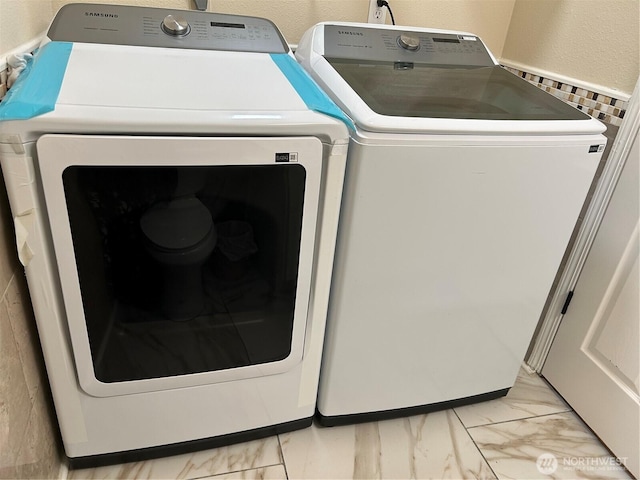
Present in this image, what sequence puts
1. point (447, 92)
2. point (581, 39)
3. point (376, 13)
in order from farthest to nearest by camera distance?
point (376, 13), point (581, 39), point (447, 92)

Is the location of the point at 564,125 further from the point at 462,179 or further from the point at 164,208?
the point at 164,208

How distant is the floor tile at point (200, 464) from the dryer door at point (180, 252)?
260mm

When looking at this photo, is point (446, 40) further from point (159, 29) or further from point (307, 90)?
point (159, 29)

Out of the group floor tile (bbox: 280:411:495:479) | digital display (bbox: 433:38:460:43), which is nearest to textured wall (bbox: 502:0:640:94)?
digital display (bbox: 433:38:460:43)

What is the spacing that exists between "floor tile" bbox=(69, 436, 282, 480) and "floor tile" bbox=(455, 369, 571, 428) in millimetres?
581

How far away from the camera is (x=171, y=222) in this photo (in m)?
0.96

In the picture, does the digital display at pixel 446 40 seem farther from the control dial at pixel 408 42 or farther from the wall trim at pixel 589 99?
the wall trim at pixel 589 99

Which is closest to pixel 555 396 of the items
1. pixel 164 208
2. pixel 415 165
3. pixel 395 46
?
pixel 415 165

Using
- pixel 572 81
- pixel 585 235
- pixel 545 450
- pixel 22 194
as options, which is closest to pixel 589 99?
pixel 572 81

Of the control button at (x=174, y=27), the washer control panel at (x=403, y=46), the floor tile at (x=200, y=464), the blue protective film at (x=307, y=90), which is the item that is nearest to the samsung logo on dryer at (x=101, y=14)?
the control button at (x=174, y=27)

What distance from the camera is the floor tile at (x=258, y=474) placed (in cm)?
123

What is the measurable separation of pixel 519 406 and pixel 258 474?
0.81 m

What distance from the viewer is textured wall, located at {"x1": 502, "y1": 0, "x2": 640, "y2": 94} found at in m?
1.31

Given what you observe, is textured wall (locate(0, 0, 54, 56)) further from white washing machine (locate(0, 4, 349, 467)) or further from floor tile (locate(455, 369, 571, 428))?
floor tile (locate(455, 369, 571, 428))
